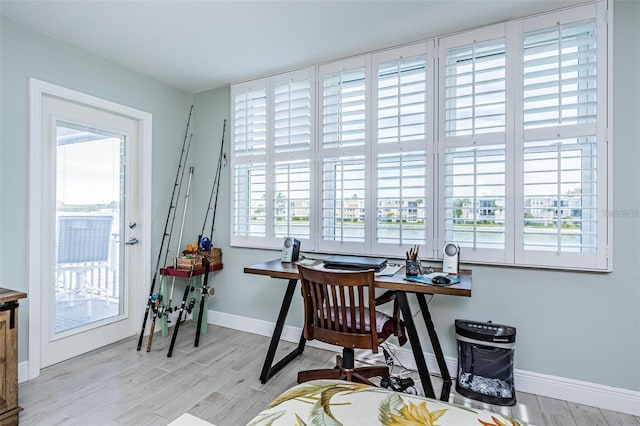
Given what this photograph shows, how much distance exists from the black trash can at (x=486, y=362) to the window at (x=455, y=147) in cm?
48

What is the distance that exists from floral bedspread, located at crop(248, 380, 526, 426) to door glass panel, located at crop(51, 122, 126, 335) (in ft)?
7.90

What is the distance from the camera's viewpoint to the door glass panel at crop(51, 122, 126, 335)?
8.52 feet

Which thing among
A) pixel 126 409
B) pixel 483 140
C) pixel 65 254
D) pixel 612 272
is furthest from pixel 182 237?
pixel 612 272

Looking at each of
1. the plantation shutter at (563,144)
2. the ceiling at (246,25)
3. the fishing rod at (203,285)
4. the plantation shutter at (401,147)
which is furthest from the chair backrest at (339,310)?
the ceiling at (246,25)

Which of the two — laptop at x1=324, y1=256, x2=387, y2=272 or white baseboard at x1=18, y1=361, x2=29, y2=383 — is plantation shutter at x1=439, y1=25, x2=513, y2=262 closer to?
laptop at x1=324, y1=256, x2=387, y2=272

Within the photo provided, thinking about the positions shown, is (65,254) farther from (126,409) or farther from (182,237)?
(126,409)

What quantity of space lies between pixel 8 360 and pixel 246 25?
2.48 m

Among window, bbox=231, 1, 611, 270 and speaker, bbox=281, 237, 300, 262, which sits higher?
window, bbox=231, 1, 611, 270

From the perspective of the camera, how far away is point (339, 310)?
6.48 feet

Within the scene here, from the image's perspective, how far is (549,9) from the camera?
2115 mm

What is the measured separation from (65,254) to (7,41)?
5.11ft

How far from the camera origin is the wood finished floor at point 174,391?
1.90m

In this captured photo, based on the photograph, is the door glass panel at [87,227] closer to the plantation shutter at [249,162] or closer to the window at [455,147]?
the plantation shutter at [249,162]

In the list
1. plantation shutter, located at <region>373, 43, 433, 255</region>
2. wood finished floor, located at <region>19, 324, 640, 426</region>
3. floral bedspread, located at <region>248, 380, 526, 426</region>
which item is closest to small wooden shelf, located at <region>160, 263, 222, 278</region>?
wood finished floor, located at <region>19, 324, 640, 426</region>
